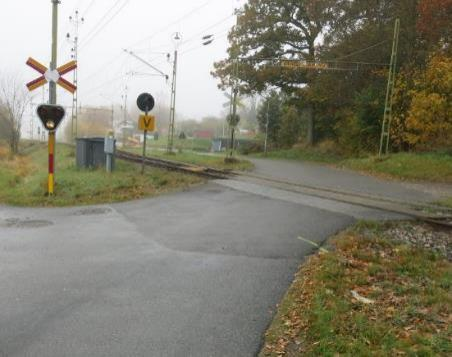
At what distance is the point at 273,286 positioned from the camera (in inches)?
223

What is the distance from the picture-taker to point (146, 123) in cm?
1586

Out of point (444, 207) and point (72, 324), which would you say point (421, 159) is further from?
point (72, 324)

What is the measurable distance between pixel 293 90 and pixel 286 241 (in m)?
29.6

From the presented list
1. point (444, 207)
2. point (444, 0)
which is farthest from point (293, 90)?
point (444, 207)

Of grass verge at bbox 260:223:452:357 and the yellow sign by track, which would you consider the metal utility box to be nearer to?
the yellow sign by track

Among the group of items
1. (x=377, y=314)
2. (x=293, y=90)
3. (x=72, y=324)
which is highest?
(x=293, y=90)

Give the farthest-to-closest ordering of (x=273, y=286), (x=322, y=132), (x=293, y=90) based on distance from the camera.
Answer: (x=322, y=132)
(x=293, y=90)
(x=273, y=286)

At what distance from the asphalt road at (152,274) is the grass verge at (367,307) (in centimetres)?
29

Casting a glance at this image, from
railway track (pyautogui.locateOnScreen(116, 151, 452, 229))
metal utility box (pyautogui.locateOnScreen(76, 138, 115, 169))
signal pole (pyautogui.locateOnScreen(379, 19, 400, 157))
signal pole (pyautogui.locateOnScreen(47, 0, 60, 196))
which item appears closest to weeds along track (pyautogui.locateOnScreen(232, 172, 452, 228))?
railway track (pyautogui.locateOnScreen(116, 151, 452, 229))

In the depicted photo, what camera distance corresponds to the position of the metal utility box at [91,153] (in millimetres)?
18594

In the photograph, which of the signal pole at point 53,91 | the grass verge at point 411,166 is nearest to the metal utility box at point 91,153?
the signal pole at point 53,91

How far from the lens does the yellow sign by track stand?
51.6 ft

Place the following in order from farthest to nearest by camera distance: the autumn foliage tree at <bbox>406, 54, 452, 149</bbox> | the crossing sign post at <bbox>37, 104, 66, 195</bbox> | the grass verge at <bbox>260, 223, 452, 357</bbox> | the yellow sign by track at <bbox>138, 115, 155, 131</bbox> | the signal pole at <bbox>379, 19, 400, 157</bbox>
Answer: the signal pole at <bbox>379, 19, 400, 157</bbox>, the autumn foliage tree at <bbox>406, 54, 452, 149</bbox>, the yellow sign by track at <bbox>138, 115, 155, 131</bbox>, the crossing sign post at <bbox>37, 104, 66, 195</bbox>, the grass verge at <bbox>260, 223, 452, 357</bbox>

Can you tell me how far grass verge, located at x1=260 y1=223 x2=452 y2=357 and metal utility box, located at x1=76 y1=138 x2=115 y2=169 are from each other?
13.7 m
